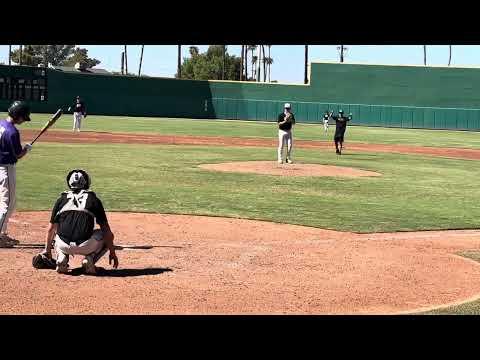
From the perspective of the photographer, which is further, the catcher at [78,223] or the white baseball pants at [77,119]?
the white baseball pants at [77,119]

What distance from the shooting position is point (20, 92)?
56812 mm

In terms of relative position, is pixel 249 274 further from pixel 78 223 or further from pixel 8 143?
pixel 8 143

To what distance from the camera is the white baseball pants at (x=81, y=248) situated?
8.55 m

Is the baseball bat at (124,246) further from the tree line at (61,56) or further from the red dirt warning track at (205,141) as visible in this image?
the tree line at (61,56)

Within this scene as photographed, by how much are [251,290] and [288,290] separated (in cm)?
43

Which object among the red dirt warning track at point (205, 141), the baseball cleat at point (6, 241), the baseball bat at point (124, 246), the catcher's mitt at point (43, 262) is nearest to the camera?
the catcher's mitt at point (43, 262)

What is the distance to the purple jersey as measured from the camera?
9.69m

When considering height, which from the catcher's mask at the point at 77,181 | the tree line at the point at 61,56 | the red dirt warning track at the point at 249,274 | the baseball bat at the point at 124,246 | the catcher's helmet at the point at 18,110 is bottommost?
the red dirt warning track at the point at 249,274

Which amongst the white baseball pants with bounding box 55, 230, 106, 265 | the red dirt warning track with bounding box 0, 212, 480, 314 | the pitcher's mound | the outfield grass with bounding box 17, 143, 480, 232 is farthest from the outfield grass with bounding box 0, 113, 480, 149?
the white baseball pants with bounding box 55, 230, 106, 265

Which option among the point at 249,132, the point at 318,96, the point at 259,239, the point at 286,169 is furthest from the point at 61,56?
the point at 259,239

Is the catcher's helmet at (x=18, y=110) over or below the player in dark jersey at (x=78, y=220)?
over

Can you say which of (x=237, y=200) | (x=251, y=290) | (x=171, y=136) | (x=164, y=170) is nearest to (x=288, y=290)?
(x=251, y=290)

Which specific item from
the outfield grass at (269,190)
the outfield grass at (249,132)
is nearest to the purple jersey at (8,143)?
the outfield grass at (269,190)

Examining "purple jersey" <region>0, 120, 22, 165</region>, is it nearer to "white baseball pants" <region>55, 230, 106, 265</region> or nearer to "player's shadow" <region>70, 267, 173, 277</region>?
"white baseball pants" <region>55, 230, 106, 265</region>
